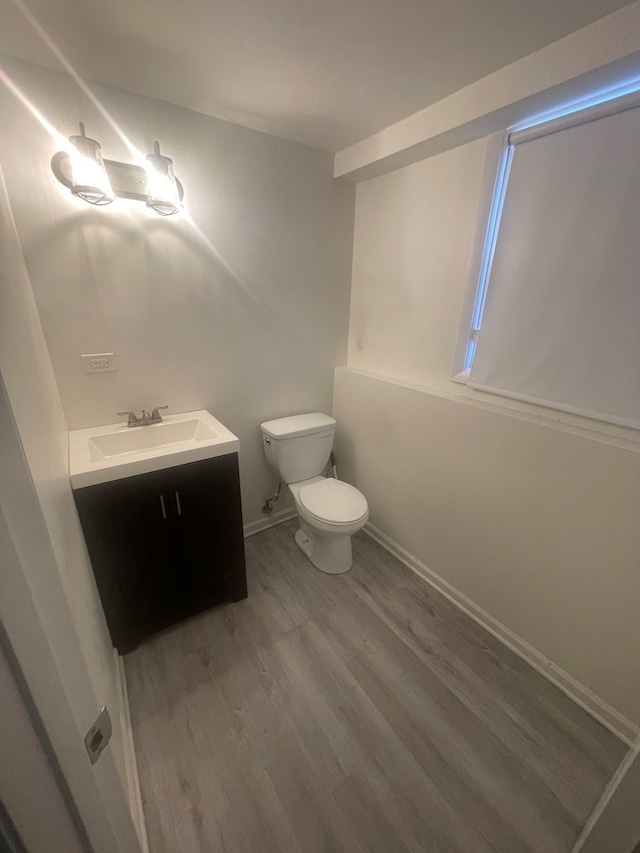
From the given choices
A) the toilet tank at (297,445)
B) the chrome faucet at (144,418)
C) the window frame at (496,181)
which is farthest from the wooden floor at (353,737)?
the window frame at (496,181)

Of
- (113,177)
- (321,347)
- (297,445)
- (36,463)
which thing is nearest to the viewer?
(36,463)

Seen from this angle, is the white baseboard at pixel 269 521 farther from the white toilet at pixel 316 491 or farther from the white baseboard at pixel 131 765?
the white baseboard at pixel 131 765

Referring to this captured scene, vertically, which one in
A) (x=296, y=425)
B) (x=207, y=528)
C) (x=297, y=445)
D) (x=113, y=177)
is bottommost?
(x=207, y=528)

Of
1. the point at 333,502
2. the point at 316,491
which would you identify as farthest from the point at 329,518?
the point at 316,491

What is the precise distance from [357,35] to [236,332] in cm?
119

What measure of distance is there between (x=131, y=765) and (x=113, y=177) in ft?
6.82

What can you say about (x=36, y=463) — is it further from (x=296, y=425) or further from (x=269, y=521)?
(x=269, y=521)

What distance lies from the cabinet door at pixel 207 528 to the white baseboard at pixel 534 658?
1.01 meters

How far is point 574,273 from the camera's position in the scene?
3.94 ft

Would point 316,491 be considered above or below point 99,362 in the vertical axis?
below

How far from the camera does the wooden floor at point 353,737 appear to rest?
102 centimetres

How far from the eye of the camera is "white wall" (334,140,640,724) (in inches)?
47.4

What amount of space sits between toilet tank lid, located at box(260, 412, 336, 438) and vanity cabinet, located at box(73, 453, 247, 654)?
18.3 inches

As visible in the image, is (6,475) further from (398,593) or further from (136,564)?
(398,593)
